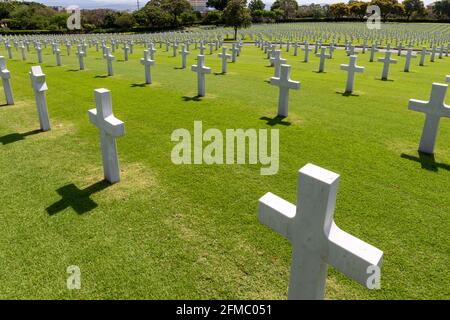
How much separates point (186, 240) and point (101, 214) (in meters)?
1.16

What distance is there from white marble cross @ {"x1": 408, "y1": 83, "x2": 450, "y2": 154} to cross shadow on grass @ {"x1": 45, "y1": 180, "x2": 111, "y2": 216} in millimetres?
5220

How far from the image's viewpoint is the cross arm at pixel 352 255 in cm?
183

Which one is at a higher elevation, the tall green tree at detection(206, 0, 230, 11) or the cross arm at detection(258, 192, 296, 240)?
the tall green tree at detection(206, 0, 230, 11)

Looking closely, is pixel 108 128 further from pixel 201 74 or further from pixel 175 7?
pixel 175 7

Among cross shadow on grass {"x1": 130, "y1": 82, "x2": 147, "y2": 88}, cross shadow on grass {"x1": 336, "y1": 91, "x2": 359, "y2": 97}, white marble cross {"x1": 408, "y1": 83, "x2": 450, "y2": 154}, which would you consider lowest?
cross shadow on grass {"x1": 336, "y1": 91, "x2": 359, "y2": 97}

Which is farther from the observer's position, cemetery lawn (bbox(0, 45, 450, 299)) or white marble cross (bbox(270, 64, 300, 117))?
white marble cross (bbox(270, 64, 300, 117))

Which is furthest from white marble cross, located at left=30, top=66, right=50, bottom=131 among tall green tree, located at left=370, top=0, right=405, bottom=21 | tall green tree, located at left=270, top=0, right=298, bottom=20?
tall green tree, located at left=270, top=0, right=298, bottom=20

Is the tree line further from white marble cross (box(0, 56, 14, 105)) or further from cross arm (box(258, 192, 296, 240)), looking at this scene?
cross arm (box(258, 192, 296, 240))

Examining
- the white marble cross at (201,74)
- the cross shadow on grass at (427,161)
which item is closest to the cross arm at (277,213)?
the cross shadow on grass at (427,161)

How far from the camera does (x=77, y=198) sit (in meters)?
4.33

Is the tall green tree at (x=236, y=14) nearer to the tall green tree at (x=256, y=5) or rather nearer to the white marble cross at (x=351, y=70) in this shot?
the white marble cross at (x=351, y=70)

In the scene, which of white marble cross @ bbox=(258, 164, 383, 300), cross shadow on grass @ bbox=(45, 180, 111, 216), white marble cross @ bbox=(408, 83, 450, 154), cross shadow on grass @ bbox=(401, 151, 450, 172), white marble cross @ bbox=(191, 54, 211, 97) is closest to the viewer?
white marble cross @ bbox=(258, 164, 383, 300)

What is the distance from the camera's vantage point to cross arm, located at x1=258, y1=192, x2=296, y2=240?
83.9 inches
